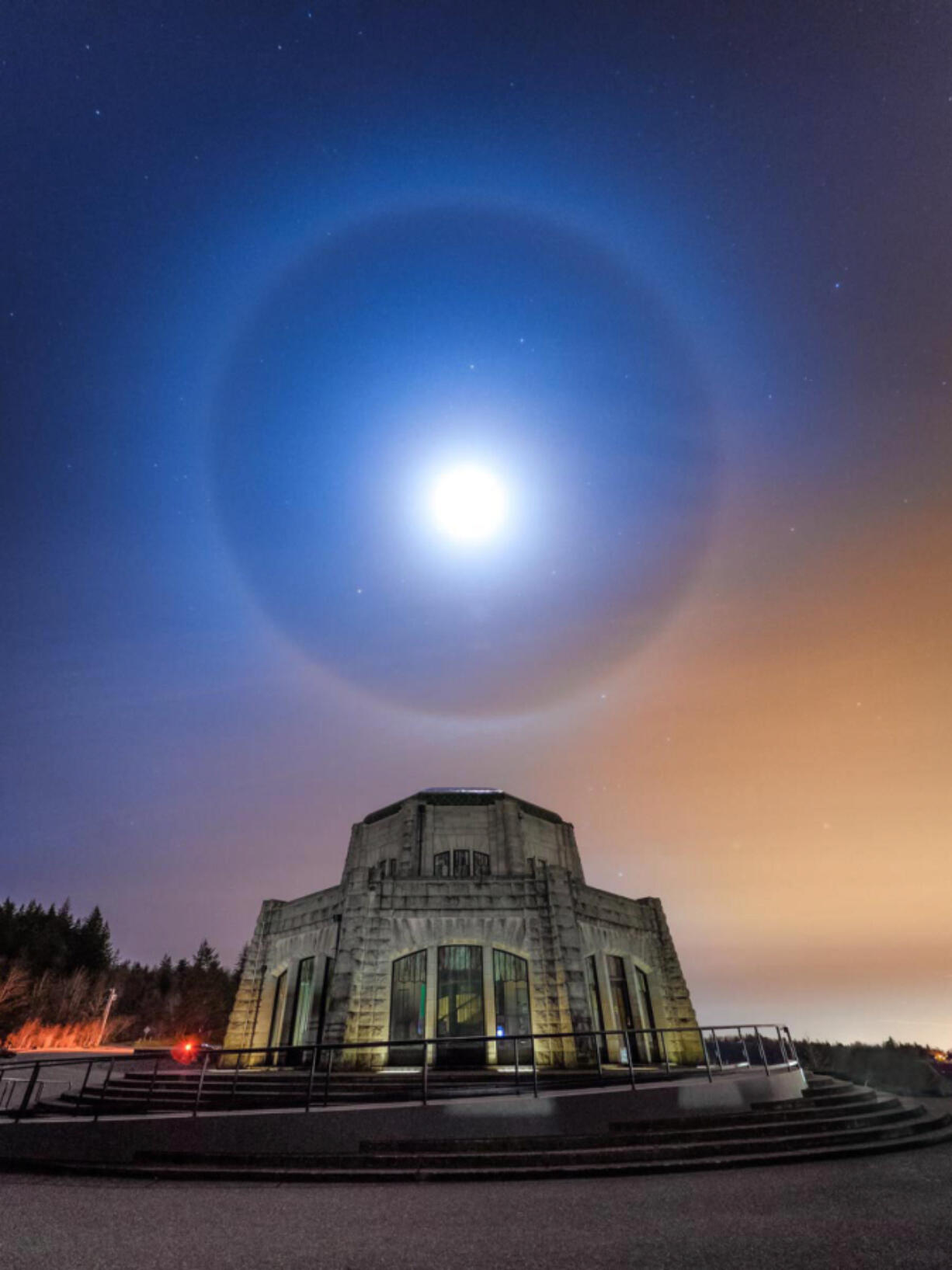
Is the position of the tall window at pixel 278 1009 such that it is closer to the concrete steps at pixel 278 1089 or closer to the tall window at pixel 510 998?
the concrete steps at pixel 278 1089

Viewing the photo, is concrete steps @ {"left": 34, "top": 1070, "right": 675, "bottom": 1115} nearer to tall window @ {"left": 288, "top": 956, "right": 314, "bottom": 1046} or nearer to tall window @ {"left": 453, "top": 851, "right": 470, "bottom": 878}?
tall window @ {"left": 288, "top": 956, "right": 314, "bottom": 1046}

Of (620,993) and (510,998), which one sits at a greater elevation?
(620,993)

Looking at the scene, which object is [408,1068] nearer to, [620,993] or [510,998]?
[510,998]

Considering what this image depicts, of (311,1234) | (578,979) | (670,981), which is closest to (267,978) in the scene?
(578,979)

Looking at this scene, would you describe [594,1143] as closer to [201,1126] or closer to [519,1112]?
[519,1112]

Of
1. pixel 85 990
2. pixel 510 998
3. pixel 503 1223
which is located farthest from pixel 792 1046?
pixel 85 990

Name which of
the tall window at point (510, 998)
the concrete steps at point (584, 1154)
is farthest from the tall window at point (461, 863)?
the concrete steps at point (584, 1154)
